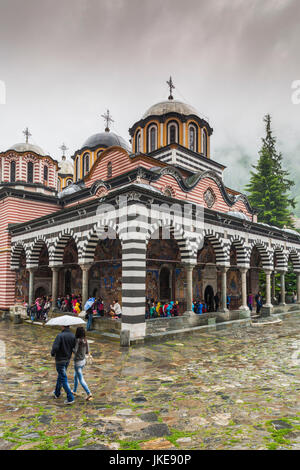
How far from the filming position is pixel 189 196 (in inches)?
657

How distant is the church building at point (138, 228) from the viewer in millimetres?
11070

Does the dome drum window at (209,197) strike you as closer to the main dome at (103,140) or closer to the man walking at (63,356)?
the main dome at (103,140)

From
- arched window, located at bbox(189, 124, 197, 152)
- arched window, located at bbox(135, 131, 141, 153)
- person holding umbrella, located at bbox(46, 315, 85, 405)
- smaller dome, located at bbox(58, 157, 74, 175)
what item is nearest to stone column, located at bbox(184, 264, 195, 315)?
person holding umbrella, located at bbox(46, 315, 85, 405)

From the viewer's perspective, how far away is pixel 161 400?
5.29 meters

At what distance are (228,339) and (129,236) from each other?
4.82 meters

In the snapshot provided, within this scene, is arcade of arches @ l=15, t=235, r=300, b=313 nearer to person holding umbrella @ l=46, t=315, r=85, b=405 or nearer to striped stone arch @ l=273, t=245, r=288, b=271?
striped stone arch @ l=273, t=245, r=288, b=271

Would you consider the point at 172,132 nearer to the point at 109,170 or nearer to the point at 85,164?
the point at 109,170

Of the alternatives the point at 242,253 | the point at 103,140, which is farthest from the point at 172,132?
the point at 242,253

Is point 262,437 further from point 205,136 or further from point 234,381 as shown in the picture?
point 205,136

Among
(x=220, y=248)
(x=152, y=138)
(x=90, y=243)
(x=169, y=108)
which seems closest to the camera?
(x=90, y=243)

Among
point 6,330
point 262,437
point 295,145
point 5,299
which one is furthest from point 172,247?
point 295,145

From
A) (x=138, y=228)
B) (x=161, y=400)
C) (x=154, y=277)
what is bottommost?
(x=161, y=400)

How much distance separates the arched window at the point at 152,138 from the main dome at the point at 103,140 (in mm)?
4140

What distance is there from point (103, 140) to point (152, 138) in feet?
17.0
